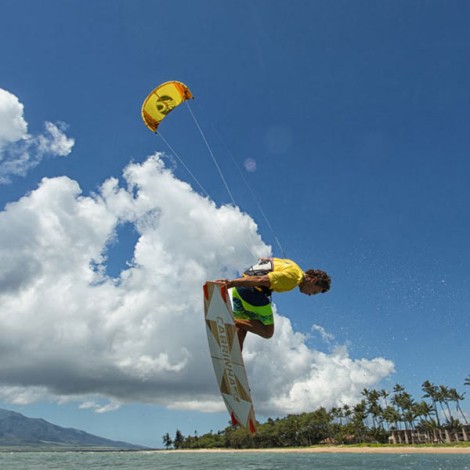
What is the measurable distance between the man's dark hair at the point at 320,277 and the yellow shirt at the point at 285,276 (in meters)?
0.18

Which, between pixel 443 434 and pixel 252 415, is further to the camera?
pixel 443 434

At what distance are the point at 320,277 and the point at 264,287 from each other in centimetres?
115

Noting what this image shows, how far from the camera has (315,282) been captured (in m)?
8.62

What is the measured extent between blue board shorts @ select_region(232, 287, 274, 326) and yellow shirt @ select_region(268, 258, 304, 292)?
56 cm

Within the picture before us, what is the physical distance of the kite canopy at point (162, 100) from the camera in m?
13.5

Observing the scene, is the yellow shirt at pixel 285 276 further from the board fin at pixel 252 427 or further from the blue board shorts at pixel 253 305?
the board fin at pixel 252 427

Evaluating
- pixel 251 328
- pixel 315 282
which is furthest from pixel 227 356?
pixel 315 282

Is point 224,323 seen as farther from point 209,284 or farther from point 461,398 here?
point 461,398

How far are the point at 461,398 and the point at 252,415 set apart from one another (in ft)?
413

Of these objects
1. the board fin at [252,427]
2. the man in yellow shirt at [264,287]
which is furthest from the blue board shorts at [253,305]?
the board fin at [252,427]

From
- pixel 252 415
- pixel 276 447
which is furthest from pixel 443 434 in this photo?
pixel 252 415

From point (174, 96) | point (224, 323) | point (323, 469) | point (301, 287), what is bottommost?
point (323, 469)

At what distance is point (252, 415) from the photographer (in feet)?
28.8

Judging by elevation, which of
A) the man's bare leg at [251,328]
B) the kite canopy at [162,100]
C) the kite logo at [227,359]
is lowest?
the kite logo at [227,359]
